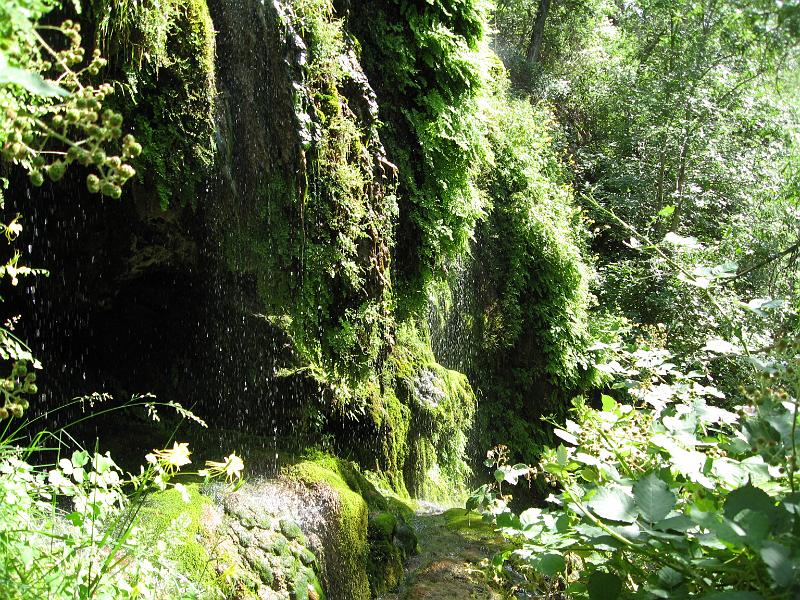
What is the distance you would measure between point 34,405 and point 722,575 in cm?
512

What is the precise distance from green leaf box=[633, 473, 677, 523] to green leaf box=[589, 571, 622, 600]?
0.73ft

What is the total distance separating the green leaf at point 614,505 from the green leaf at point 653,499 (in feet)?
0.06

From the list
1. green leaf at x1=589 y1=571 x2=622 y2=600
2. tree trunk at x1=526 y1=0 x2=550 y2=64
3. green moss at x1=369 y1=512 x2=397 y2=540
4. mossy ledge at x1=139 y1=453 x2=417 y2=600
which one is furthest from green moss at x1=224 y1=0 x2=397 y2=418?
tree trunk at x1=526 y1=0 x2=550 y2=64

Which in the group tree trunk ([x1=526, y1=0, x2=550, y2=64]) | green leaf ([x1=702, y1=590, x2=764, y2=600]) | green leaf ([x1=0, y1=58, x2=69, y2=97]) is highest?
tree trunk ([x1=526, y1=0, x2=550, y2=64])

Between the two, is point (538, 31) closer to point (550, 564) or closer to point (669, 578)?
point (550, 564)

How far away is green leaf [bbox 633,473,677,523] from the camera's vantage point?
51.8 inches

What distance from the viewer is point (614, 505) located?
137 centimetres

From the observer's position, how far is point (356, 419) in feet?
17.4

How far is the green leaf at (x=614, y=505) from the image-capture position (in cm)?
134

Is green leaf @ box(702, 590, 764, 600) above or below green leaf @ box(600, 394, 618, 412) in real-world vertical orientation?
below

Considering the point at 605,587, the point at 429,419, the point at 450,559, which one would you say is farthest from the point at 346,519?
the point at 605,587

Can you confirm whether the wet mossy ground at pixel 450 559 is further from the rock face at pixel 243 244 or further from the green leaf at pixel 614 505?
the green leaf at pixel 614 505

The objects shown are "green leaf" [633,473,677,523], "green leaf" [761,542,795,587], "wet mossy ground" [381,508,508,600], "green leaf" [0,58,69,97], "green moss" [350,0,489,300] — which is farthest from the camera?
"green moss" [350,0,489,300]

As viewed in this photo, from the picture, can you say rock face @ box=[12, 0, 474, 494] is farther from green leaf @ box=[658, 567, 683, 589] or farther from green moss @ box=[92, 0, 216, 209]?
green leaf @ box=[658, 567, 683, 589]
